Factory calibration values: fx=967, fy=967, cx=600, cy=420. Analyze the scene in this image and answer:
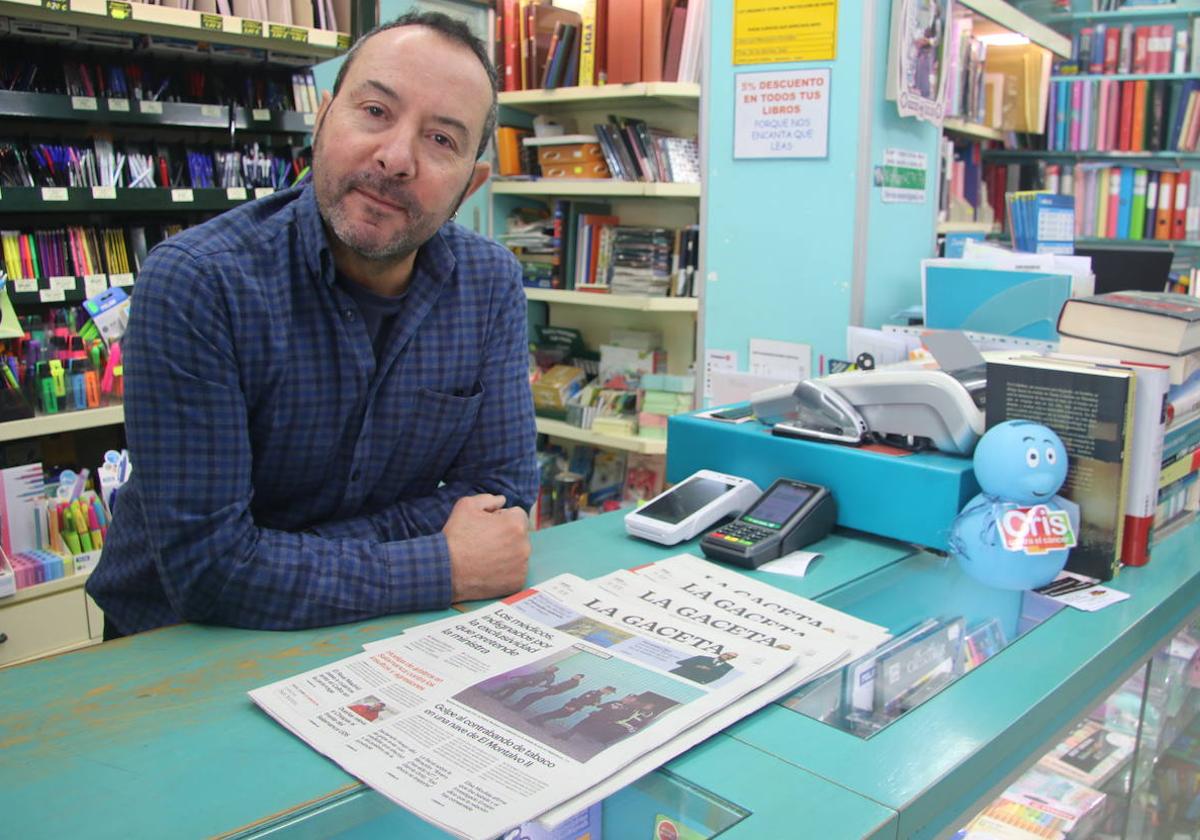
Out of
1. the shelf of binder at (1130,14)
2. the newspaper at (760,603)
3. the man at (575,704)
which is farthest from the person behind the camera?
the shelf of binder at (1130,14)

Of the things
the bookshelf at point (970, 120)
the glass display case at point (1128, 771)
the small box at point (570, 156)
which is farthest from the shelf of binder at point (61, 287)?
the glass display case at point (1128, 771)

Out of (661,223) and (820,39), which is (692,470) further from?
(661,223)

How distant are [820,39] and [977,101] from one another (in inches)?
71.5

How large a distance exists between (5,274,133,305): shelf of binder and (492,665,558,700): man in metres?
2.33

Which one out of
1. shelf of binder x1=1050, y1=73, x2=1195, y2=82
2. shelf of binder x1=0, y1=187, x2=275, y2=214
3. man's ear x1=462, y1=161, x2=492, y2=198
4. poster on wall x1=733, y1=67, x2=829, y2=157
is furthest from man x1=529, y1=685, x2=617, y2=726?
shelf of binder x1=1050, y1=73, x2=1195, y2=82

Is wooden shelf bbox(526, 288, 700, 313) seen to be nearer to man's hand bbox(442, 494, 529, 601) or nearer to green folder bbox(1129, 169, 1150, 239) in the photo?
man's hand bbox(442, 494, 529, 601)

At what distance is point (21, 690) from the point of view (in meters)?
0.98

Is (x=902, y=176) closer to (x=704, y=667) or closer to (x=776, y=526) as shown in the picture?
(x=776, y=526)

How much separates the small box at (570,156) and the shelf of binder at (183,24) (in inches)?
38.9

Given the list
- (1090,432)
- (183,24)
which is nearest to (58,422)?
(183,24)

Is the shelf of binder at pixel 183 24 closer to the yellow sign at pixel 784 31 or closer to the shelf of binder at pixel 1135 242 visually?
the yellow sign at pixel 784 31

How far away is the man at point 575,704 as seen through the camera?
2.98 feet

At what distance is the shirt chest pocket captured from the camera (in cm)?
139

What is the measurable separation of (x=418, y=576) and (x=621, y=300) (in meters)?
2.53
